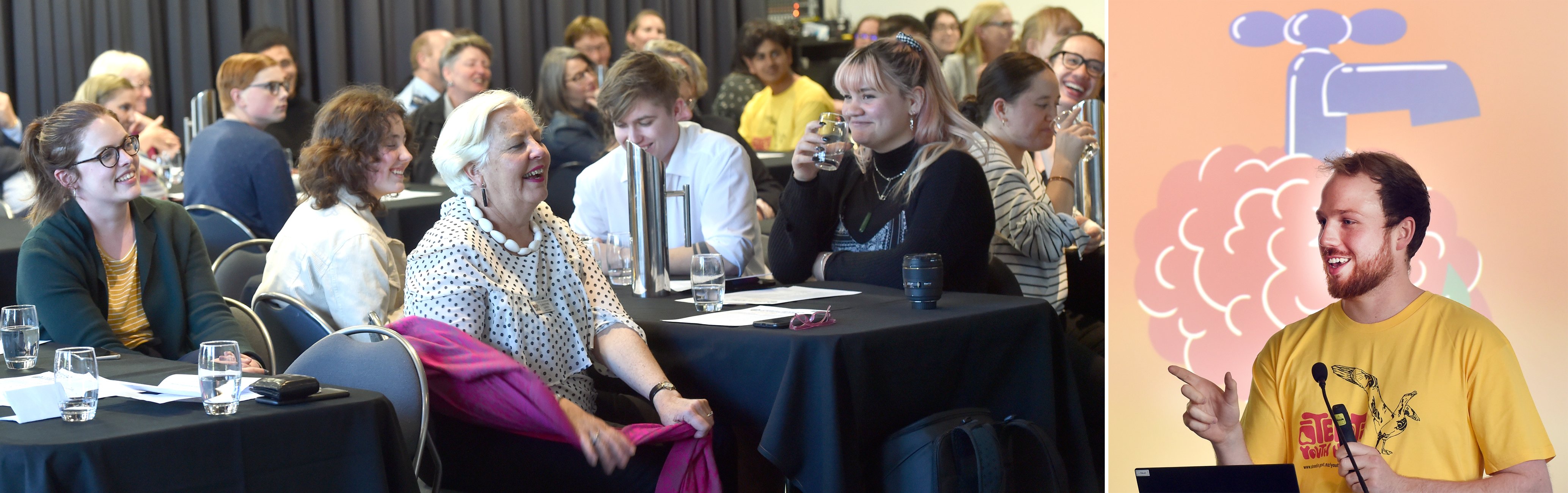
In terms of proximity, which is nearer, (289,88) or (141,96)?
(141,96)

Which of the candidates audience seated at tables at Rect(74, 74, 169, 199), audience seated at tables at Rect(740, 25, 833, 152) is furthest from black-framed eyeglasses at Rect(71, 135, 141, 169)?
audience seated at tables at Rect(740, 25, 833, 152)

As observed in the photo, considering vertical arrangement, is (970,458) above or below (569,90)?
below

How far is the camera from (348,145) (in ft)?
9.66

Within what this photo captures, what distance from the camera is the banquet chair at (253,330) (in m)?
2.68

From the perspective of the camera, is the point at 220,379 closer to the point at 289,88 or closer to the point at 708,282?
Answer: the point at 708,282

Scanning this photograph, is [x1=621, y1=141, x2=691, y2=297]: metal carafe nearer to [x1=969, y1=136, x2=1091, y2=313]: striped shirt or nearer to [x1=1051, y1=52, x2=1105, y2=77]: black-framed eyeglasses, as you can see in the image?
[x1=969, y1=136, x2=1091, y2=313]: striped shirt

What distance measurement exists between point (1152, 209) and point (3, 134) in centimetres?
526

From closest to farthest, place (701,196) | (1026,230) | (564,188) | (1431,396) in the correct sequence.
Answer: (1431,396), (1026,230), (701,196), (564,188)

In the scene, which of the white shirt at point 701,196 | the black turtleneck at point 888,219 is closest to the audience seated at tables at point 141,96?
the white shirt at point 701,196

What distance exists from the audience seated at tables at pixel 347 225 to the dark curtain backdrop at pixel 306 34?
4.23 m

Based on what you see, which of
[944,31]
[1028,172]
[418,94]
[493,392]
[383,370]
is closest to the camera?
[383,370]

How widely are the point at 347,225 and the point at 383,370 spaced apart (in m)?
0.78

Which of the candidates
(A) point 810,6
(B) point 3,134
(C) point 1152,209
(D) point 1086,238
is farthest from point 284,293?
(A) point 810,6

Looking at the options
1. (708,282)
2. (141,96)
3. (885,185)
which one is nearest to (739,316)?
(708,282)
